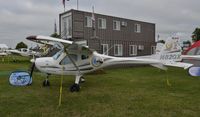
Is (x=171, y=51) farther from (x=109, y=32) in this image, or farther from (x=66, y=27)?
(x=109, y=32)

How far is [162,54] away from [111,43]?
552 inches

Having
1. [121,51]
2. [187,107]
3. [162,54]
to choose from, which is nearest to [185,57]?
[162,54]

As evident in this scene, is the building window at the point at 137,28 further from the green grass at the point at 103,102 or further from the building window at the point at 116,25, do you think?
the green grass at the point at 103,102

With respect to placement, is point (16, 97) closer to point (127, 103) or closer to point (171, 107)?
point (127, 103)

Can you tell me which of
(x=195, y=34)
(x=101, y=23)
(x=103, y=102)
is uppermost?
(x=195, y=34)

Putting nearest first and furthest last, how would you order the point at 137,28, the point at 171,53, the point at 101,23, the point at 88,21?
the point at 171,53
the point at 88,21
the point at 101,23
the point at 137,28

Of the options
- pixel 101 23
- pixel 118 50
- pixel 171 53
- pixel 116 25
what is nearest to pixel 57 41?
pixel 171 53

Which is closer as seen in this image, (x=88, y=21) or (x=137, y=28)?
(x=88, y=21)

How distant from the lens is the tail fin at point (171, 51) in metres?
10.2

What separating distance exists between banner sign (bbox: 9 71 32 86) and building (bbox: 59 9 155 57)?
9208 mm

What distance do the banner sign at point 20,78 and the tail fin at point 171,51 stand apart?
571 cm

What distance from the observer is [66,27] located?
71.4 ft

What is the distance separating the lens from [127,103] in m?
7.20

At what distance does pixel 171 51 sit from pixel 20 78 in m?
6.50
